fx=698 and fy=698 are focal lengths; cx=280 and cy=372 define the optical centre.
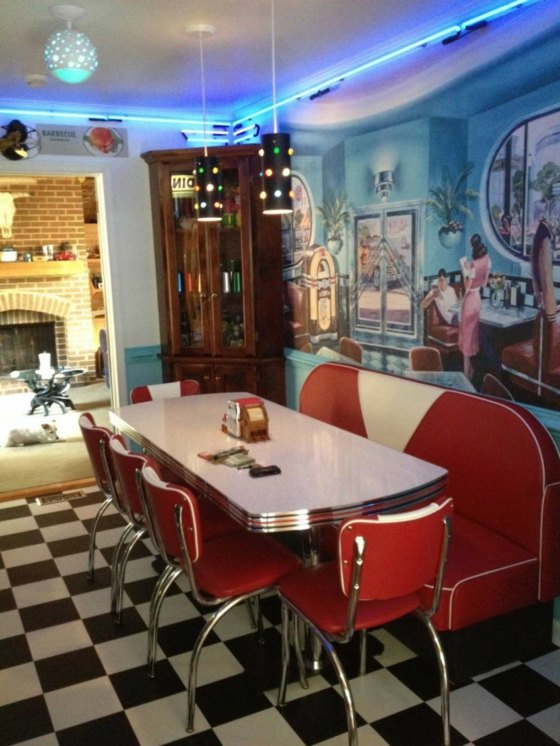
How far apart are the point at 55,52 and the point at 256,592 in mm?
2458

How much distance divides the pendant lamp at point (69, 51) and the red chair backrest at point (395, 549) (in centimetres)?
236

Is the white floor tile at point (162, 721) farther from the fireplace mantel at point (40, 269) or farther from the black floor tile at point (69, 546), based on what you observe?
the fireplace mantel at point (40, 269)

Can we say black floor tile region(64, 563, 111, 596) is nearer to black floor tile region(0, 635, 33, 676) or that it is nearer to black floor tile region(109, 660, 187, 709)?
black floor tile region(0, 635, 33, 676)

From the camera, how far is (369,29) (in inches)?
141

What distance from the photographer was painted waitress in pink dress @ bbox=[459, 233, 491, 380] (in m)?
3.40

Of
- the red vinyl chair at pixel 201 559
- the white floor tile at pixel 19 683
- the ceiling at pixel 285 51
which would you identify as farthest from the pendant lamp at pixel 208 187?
the white floor tile at pixel 19 683

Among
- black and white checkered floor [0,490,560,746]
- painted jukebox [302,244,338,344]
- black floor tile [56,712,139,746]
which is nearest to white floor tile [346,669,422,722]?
black and white checkered floor [0,490,560,746]

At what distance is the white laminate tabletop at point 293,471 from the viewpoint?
92.7 inches

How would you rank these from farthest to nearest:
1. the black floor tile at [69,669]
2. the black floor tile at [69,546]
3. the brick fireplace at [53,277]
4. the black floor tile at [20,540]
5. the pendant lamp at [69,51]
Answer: the brick fireplace at [53,277]
the black floor tile at [20,540]
the black floor tile at [69,546]
the pendant lamp at [69,51]
the black floor tile at [69,669]

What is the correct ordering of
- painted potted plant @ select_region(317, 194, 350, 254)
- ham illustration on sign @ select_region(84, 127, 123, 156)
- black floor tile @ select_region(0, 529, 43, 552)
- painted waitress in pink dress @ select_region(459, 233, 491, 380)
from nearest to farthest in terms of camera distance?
painted waitress in pink dress @ select_region(459, 233, 491, 380)
black floor tile @ select_region(0, 529, 43, 552)
painted potted plant @ select_region(317, 194, 350, 254)
ham illustration on sign @ select_region(84, 127, 123, 156)

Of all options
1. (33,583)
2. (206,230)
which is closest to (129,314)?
(206,230)

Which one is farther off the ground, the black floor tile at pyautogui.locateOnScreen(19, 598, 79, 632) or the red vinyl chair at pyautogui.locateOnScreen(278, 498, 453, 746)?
the red vinyl chair at pyautogui.locateOnScreen(278, 498, 453, 746)

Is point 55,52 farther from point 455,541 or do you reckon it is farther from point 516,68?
point 455,541

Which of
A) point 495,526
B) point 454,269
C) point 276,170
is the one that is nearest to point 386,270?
point 454,269
